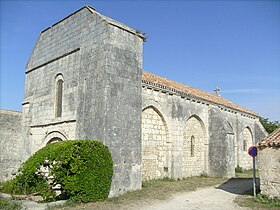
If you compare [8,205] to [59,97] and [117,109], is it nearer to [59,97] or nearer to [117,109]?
[117,109]

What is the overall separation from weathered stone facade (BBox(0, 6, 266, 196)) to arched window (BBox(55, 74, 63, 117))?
47 mm

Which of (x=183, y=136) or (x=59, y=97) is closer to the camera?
(x=59, y=97)

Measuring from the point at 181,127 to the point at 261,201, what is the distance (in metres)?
6.69

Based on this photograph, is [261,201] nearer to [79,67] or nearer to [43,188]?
[43,188]

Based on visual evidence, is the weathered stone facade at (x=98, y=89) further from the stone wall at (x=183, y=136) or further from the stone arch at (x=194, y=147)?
the stone arch at (x=194, y=147)

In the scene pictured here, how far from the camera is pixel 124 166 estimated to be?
412 inches

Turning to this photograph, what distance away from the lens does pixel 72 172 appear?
8609 mm

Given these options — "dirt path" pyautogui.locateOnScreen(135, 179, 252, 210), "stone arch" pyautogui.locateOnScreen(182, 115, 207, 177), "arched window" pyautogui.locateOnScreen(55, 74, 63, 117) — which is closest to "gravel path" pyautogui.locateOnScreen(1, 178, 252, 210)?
"dirt path" pyautogui.locateOnScreen(135, 179, 252, 210)

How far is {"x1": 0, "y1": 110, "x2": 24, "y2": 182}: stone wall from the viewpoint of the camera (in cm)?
1434

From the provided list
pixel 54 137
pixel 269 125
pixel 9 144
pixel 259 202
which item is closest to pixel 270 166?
pixel 259 202

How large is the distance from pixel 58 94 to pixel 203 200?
7.97m

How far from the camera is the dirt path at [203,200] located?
28.2ft

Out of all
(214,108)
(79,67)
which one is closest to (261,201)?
(79,67)

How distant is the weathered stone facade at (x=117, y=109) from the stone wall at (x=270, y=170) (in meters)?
4.52
